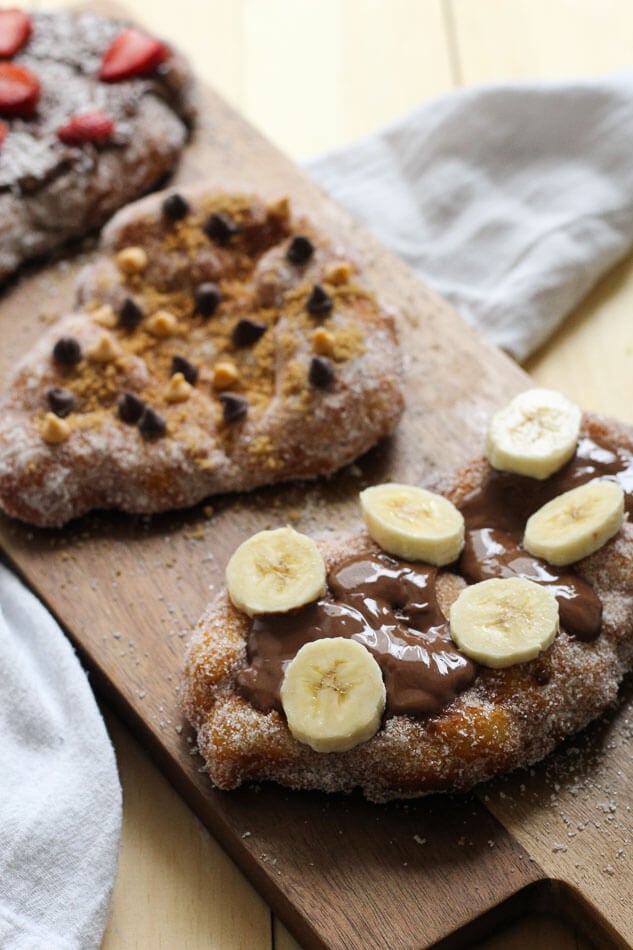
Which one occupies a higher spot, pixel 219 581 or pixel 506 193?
pixel 506 193

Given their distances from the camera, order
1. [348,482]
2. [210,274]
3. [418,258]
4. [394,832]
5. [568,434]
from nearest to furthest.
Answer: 1. [394,832]
2. [568,434]
3. [348,482]
4. [210,274]
5. [418,258]

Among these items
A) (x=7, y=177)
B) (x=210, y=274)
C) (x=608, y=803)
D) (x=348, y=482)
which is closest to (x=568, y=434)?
(x=348, y=482)

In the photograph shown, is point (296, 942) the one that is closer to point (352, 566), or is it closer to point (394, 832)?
point (394, 832)

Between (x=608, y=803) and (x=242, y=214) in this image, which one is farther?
(x=242, y=214)

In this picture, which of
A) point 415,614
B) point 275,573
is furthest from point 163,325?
point 415,614

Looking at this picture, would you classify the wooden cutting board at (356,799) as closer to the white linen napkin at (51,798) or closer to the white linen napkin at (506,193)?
the white linen napkin at (51,798)

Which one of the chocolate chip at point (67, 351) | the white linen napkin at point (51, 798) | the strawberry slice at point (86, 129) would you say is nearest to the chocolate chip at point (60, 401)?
the chocolate chip at point (67, 351)

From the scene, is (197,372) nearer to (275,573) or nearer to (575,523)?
(275,573)
